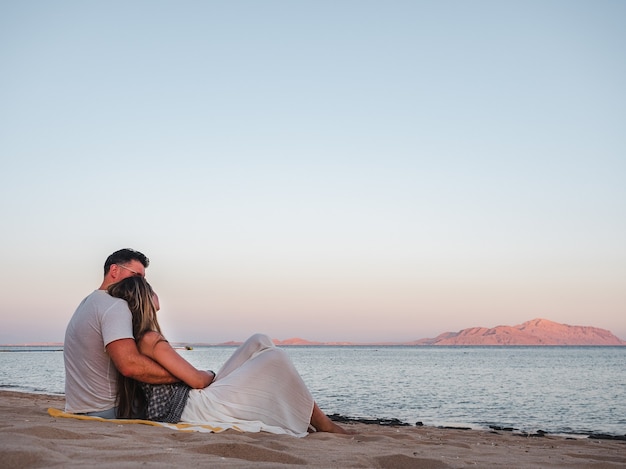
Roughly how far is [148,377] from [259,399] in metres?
0.91

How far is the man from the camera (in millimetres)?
4641

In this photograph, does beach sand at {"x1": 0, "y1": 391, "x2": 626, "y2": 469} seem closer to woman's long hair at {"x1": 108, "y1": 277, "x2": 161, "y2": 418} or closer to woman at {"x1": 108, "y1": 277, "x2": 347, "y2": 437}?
woman at {"x1": 108, "y1": 277, "x2": 347, "y2": 437}

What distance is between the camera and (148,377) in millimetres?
4738

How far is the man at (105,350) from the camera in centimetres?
464

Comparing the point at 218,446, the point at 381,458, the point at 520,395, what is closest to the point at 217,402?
the point at 218,446

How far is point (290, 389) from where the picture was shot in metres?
4.94

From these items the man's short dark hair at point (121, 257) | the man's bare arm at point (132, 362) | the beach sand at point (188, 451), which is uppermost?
the man's short dark hair at point (121, 257)

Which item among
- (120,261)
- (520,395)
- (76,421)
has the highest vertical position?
(120,261)

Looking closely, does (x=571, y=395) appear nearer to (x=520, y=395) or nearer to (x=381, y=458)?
(x=520, y=395)

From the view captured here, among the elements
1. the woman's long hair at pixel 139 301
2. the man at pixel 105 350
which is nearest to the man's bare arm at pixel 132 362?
the man at pixel 105 350

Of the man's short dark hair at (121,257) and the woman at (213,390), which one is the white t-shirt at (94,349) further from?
the man's short dark hair at (121,257)

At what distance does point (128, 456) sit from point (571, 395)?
22119 millimetres

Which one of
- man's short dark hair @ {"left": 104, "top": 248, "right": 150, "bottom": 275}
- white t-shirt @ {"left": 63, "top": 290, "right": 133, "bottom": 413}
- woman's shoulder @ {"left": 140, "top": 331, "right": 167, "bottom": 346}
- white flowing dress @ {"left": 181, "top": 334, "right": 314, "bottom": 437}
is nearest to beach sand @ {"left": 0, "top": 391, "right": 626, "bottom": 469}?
white flowing dress @ {"left": 181, "top": 334, "right": 314, "bottom": 437}

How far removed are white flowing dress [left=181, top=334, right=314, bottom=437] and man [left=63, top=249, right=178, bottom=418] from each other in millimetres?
349
